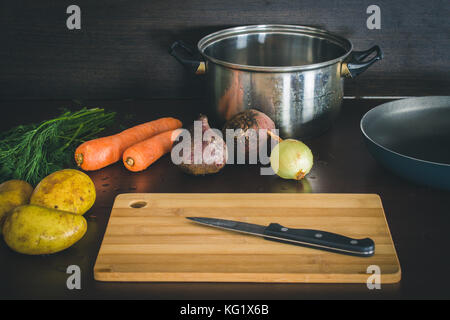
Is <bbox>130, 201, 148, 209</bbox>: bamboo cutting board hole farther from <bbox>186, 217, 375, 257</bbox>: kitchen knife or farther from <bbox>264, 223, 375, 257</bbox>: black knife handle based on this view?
<bbox>264, 223, 375, 257</bbox>: black knife handle

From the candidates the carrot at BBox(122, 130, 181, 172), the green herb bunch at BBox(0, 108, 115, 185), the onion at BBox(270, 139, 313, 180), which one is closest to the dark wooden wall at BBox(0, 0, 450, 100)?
the green herb bunch at BBox(0, 108, 115, 185)

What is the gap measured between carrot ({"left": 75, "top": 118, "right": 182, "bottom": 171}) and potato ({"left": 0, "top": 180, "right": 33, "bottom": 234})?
167 millimetres

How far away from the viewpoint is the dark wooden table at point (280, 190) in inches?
27.7

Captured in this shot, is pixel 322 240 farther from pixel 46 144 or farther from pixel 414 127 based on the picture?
pixel 46 144

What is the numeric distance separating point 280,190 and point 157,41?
26.0 inches

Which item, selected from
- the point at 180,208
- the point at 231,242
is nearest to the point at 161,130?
the point at 180,208

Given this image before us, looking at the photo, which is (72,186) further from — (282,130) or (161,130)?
(282,130)

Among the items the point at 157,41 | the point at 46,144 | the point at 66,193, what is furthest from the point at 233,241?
the point at 157,41

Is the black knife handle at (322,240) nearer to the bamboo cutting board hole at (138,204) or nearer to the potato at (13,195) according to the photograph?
the bamboo cutting board hole at (138,204)

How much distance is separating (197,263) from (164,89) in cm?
80

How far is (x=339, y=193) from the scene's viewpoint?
926 mm

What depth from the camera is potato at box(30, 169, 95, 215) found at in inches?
32.9

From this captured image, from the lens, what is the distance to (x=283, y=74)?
101 cm

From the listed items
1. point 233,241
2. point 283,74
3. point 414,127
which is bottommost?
point 233,241
